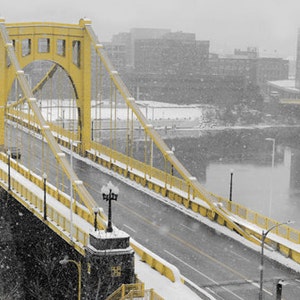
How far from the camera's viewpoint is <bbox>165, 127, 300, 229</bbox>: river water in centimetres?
5938

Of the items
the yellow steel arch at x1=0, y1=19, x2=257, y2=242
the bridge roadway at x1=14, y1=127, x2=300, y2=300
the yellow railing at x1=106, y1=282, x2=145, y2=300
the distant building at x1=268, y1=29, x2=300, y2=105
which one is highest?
the yellow steel arch at x1=0, y1=19, x2=257, y2=242

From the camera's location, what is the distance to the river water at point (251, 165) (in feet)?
195

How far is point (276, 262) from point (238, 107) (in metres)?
113

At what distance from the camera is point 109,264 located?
24234mm

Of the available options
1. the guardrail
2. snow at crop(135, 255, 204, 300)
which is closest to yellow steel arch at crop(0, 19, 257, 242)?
the guardrail

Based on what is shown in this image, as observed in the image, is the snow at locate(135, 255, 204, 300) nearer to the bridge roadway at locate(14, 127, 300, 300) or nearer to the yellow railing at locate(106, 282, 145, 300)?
the yellow railing at locate(106, 282, 145, 300)

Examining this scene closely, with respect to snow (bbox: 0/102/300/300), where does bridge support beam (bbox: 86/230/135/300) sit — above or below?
above

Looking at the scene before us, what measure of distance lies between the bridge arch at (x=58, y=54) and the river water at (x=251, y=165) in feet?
44.8

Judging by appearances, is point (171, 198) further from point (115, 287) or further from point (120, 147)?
point (120, 147)

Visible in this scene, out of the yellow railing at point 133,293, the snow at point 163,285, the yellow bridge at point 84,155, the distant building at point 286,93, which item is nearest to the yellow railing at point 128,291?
the yellow railing at point 133,293

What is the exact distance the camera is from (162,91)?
500 feet

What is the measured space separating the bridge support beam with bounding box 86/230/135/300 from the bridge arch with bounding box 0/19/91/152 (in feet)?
82.9

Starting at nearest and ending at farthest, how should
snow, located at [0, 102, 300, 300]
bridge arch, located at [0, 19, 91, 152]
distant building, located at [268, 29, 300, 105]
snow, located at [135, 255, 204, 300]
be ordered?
snow, located at [135, 255, 204, 300] → snow, located at [0, 102, 300, 300] → bridge arch, located at [0, 19, 91, 152] → distant building, located at [268, 29, 300, 105]

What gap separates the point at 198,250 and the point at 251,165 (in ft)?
174
